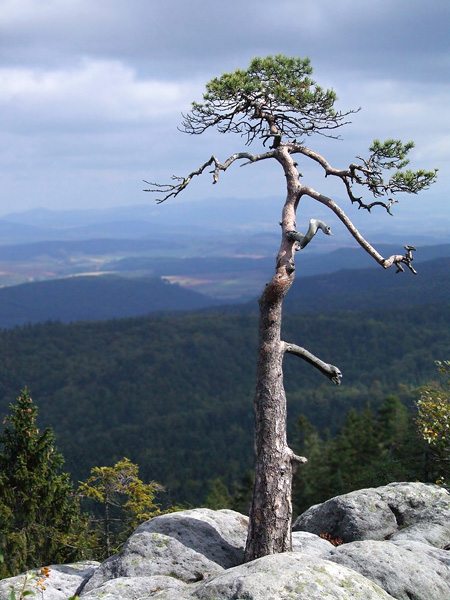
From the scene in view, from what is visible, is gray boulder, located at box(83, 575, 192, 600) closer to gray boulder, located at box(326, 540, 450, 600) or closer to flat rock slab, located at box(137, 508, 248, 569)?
flat rock slab, located at box(137, 508, 248, 569)

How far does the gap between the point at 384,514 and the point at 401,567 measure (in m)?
6.42

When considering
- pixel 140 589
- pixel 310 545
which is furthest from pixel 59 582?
pixel 310 545

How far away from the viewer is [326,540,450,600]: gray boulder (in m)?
14.1

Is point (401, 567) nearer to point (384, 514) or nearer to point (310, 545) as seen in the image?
point (310, 545)

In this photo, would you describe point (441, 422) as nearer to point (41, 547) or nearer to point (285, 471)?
point (285, 471)

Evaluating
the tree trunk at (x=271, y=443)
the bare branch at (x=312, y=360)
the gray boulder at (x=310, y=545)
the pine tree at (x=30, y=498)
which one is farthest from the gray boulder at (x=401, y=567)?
the pine tree at (x=30, y=498)

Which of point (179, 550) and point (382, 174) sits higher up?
point (382, 174)

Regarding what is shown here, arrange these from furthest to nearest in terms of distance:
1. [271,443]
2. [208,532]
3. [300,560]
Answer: [208,532] < [271,443] < [300,560]

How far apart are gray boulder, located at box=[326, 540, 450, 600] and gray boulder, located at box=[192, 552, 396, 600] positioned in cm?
196

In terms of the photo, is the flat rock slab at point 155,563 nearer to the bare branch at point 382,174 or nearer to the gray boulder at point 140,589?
the gray boulder at point 140,589

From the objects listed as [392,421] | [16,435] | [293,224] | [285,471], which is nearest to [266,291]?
[293,224]

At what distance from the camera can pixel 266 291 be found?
15820 millimetres

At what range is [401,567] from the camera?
576 inches

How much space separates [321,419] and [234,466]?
42406 mm
